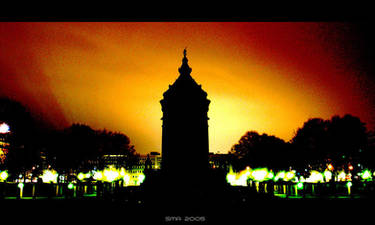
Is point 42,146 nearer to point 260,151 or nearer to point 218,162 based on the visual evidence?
point 218,162

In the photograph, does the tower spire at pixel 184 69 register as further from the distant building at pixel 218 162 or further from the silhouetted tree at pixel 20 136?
the silhouetted tree at pixel 20 136

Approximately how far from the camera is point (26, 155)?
46594 millimetres

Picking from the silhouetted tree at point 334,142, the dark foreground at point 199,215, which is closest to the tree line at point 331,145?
the silhouetted tree at point 334,142

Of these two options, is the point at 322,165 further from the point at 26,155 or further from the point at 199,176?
the point at 26,155

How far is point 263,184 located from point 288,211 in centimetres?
1067

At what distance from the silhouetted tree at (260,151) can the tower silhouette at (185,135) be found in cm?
4690

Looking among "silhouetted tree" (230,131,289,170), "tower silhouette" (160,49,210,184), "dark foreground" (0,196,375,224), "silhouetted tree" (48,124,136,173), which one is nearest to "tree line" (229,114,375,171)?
"silhouetted tree" (230,131,289,170)

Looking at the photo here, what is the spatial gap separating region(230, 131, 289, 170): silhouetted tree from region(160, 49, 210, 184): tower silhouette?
1846 inches

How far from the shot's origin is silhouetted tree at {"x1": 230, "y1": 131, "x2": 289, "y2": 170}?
70.0 m

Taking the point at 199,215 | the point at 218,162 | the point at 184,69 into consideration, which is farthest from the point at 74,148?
the point at 199,215

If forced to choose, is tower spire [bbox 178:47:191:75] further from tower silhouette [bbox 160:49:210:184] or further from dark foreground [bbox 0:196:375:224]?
dark foreground [bbox 0:196:375:224]

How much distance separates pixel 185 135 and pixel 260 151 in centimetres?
6024

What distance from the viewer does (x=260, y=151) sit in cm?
8081

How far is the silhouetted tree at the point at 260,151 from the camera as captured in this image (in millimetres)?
70000
